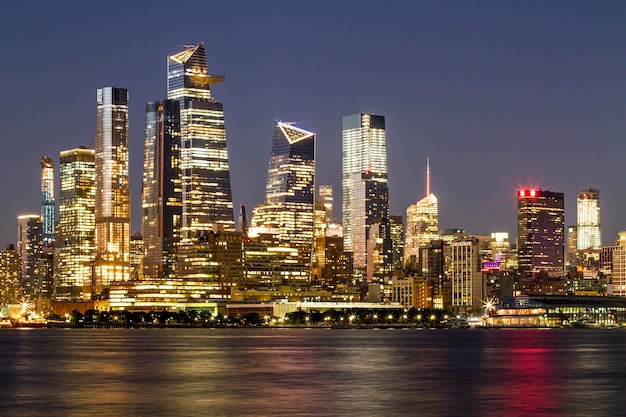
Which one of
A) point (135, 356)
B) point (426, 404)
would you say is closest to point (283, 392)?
point (426, 404)

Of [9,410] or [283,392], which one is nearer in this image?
[9,410]

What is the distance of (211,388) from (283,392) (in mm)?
5839

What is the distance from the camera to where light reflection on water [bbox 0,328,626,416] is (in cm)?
7319

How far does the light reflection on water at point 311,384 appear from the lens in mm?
73188

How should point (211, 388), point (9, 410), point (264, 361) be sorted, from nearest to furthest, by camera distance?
point (9, 410)
point (211, 388)
point (264, 361)

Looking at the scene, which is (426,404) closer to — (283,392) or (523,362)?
(283,392)

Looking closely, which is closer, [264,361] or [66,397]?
[66,397]

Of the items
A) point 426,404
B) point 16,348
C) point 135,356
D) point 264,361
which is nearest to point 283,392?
point 426,404

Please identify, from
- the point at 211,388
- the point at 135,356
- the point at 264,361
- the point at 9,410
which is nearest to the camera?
the point at 9,410

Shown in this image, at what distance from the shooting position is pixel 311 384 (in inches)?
3610

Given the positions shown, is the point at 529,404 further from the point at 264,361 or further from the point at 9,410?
the point at 264,361

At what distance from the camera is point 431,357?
138875 millimetres

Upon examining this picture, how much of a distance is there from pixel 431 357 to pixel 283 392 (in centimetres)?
5703

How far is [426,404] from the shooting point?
76.8m
